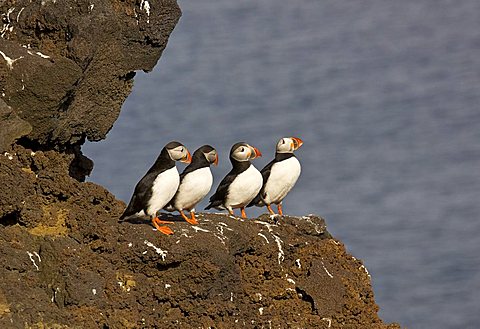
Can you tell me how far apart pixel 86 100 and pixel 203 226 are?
167cm

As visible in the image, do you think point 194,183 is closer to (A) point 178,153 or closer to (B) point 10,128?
(A) point 178,153

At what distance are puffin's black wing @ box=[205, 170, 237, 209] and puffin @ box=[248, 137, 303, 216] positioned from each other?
0.62m

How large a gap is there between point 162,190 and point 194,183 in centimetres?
72

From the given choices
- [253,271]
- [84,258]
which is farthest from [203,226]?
[84,258]

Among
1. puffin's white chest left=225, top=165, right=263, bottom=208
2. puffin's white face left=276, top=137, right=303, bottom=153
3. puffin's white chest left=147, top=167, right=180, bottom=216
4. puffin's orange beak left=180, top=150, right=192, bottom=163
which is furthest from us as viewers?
puffin's white face left=276, top=137, right=303, bottom=153

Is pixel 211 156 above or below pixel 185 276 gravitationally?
above

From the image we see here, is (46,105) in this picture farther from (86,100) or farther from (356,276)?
(356,276)

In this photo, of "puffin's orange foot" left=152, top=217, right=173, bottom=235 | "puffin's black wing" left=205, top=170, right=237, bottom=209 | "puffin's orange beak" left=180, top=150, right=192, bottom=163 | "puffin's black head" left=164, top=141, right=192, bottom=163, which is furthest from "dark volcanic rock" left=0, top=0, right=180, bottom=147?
"puffin's black wing" left=205, top=170, right=237, bottom=209

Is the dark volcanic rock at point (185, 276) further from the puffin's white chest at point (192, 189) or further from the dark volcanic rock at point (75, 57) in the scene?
the dark volcanic rock at point (75, 57)

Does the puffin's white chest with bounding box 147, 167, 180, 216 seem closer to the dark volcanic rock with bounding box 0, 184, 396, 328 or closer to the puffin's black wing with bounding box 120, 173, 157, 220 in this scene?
the puffin's black wing with bounding box 120, 173, 157, 220

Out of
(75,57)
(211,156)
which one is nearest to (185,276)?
(211,156)

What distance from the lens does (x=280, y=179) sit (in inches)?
549

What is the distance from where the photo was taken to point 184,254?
11297mm

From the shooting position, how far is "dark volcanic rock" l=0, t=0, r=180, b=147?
11.3m
